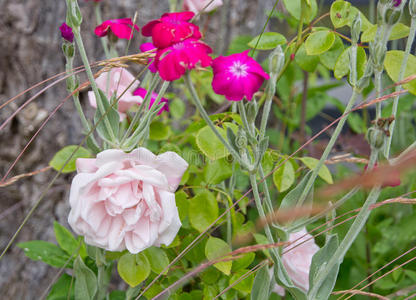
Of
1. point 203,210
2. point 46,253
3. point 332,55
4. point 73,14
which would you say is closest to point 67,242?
point 46,253

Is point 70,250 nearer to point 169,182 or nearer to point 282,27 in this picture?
point 169,182

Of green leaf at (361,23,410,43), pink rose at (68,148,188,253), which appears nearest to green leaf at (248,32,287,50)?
green leaf at (361,23,410,43)

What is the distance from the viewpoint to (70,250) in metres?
0.68

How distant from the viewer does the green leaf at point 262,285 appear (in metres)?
0.48

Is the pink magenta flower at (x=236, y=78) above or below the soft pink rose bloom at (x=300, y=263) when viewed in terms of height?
above

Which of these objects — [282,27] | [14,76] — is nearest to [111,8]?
[14,76]

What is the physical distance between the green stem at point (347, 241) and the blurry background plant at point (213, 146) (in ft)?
0.39

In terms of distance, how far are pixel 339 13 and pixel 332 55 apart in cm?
6

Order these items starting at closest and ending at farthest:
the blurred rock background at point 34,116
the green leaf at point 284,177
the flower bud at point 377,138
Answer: the flower bud at point 377,138 < the green leaf at point 284,177 < the blurred rock background at point 34,116

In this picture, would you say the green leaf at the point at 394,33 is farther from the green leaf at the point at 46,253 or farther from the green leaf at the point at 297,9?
the green leaf at the point at 46,253

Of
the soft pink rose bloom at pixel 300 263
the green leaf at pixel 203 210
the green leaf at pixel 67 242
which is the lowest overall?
the soft pink rose bloom at pixel 300 263

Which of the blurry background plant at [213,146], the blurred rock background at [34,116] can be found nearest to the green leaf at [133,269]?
the blurry background plant at [213,146]

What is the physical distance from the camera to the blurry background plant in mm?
562

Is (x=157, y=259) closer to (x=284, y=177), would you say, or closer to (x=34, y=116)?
(x=284, y=177)
